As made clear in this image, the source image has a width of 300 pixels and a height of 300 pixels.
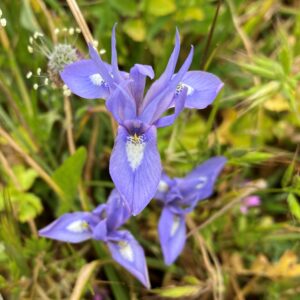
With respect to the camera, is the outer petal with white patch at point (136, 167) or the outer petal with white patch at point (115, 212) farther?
the outer petal with white patch at point (115, 212)

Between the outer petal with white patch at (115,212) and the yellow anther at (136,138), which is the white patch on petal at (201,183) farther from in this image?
the yellow anther at (136,138)

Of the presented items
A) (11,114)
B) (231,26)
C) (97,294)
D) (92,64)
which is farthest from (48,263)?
(231,26)

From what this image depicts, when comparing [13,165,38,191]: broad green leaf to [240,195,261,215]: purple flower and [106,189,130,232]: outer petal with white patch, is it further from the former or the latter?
[240,195,261,215]: purple flower

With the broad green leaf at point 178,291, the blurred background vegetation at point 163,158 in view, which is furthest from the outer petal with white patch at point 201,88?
the broad green leaf at point 178,291

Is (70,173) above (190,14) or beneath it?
beneath

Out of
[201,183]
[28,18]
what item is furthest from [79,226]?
[28,18]

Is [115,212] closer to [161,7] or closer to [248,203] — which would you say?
[248,203]
